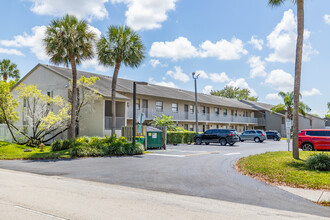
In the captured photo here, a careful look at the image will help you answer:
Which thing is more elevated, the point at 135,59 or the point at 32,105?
the point at 135,59

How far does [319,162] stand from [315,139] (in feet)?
30.8

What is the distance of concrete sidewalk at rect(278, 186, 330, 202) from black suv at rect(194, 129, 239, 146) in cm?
1952

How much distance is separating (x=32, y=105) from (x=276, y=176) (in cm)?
2014

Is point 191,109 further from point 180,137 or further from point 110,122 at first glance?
point 110,122

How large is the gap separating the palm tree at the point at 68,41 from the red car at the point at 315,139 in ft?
52.7

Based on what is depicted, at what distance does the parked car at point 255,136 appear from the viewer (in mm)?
36562

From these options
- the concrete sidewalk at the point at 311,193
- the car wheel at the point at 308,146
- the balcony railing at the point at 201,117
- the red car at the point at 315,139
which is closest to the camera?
the concrete sidewalk at the point at 311,193

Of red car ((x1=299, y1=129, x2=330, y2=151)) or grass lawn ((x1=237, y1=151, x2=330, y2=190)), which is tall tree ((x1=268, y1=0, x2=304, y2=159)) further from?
red car ((x1=299, y1=129, x2=330, y2=151))

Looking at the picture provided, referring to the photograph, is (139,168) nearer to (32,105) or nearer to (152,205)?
(152,205)

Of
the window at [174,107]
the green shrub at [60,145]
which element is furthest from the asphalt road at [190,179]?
the window at [174,107]

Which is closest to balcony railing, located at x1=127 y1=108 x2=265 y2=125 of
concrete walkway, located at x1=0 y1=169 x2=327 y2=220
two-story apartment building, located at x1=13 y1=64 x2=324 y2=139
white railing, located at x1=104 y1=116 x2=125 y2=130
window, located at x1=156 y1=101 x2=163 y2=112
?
two-story apartment building, located at x1=13 y1=64 x2=324 y2=139

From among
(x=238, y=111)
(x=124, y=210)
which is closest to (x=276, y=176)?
(x=124, y=210)

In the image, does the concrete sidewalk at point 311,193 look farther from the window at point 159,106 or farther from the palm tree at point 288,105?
the palm tree at point 288,105

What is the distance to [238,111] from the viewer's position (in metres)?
52.5
